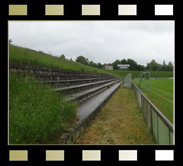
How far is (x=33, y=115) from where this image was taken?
2422 millimetres

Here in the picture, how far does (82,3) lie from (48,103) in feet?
6.54

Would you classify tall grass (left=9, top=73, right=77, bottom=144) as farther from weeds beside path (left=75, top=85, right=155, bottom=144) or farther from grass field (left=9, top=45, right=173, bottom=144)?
weeds beside path (left=75, top=85, right=155, bottom=144)

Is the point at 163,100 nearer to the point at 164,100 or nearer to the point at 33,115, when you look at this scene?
the point at 164,100

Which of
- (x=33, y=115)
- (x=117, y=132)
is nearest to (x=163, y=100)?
(x=117, y=132)

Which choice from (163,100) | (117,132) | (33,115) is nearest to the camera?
(33,115)

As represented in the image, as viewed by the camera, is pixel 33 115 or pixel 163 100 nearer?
pixel 33 115

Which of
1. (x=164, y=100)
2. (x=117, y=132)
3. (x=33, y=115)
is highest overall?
(x=33, y=115)

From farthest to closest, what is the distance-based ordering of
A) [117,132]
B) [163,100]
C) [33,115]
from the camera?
1. [163,100]
2. [117,132]
3. [33,115]

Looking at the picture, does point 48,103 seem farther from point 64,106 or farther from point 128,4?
point 128,4

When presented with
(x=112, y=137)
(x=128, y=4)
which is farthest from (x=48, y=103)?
(x=128, y=4)

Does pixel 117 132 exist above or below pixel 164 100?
below

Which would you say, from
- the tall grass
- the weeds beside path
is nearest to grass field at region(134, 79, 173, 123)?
the weeds beside path

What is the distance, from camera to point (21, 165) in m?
1.51
